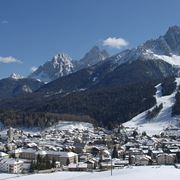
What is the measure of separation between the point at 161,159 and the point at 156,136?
5748 centimetres

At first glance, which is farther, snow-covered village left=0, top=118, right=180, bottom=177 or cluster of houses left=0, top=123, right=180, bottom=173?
cluster of houses left=0, top=123, right=180, bottom=173

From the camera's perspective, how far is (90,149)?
473 ft

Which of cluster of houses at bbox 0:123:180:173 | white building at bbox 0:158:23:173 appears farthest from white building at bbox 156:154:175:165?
white building at bbox 0:158:23:173

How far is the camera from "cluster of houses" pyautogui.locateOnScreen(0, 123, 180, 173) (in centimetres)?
10831

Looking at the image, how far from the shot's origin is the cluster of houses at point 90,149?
108312 millimetres

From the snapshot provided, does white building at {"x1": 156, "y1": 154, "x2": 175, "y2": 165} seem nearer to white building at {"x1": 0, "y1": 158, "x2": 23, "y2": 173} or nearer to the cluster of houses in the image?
the cluster of houses

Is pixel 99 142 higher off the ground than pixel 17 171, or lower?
higher

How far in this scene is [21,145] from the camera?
499 feet

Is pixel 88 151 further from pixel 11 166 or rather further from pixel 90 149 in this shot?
pixel 11 166

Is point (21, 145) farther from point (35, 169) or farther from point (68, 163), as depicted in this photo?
point (35, 169)

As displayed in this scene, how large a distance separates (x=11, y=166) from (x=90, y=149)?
43.7 metres

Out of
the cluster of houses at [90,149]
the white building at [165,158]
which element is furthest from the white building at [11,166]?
the white building at [165,158]

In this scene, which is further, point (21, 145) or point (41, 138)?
point (41, 138)

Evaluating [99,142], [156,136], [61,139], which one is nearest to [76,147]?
[99,142]
